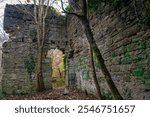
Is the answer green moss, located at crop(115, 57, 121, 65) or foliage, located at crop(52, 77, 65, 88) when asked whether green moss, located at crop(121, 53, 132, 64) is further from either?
foliage, located at crop(52, 77, 65, 88)

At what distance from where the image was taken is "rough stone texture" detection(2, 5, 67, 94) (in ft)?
29.2

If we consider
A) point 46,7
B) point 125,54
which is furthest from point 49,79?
point 125,54

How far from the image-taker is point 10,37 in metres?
9.15

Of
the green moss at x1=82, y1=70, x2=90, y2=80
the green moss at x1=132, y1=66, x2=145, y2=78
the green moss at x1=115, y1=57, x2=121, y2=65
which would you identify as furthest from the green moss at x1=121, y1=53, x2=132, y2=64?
the green moss at x1=82, y1=70, x2=90, y2=80

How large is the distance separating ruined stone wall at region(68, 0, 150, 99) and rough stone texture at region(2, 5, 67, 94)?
349 centimetres

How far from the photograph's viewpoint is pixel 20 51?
915cm

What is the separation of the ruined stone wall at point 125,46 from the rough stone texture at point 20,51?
349 centimetres

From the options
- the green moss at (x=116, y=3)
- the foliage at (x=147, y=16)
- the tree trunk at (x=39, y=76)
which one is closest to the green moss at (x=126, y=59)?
the foliage at (x=147, y=16)

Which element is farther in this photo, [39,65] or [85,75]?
[39,65]

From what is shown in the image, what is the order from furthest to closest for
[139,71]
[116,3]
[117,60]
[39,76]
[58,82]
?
[58,82] → [39,76] → [117,60] → [116,3] → [139,71]

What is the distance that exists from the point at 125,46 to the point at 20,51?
586 cm

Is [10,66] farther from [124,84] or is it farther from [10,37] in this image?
[124,84]

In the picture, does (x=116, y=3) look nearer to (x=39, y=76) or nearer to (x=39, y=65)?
(x=39, y=65)

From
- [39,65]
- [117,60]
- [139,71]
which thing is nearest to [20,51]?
[39,65]
